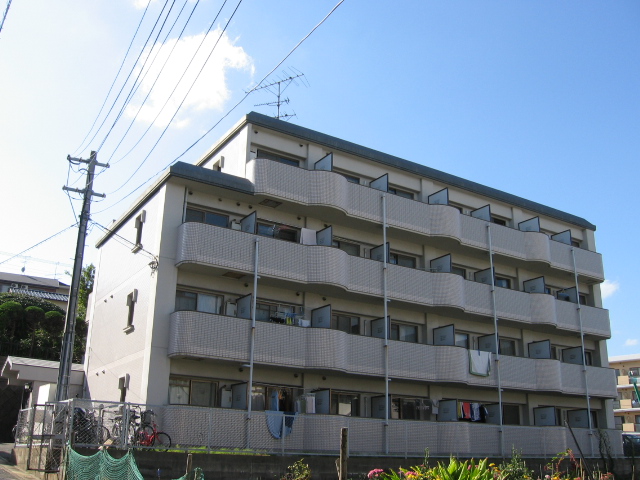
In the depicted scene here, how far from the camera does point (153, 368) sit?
2162 centimetres

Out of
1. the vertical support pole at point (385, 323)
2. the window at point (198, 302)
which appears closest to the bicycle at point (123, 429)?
the window at point (198, 302)

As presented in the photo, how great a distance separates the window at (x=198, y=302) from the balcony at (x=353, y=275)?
134cm

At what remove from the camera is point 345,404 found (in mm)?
25500

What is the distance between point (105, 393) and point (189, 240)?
7.74m

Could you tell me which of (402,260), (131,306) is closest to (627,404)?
(402,260)

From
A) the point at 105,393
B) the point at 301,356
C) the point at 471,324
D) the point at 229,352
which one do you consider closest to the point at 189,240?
the point at 229,352

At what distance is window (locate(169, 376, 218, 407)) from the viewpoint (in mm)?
22344

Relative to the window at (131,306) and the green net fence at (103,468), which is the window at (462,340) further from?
the green net fence at (103,468)

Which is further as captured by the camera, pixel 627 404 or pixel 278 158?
pixel 627 404

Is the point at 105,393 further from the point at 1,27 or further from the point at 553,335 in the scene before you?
the point at 553,335

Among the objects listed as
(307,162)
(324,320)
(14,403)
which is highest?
(307,162)

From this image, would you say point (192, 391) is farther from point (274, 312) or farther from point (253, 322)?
point (274, 312)

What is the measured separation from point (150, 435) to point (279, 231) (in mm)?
9561

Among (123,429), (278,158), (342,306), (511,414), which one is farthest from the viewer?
(511,414)
